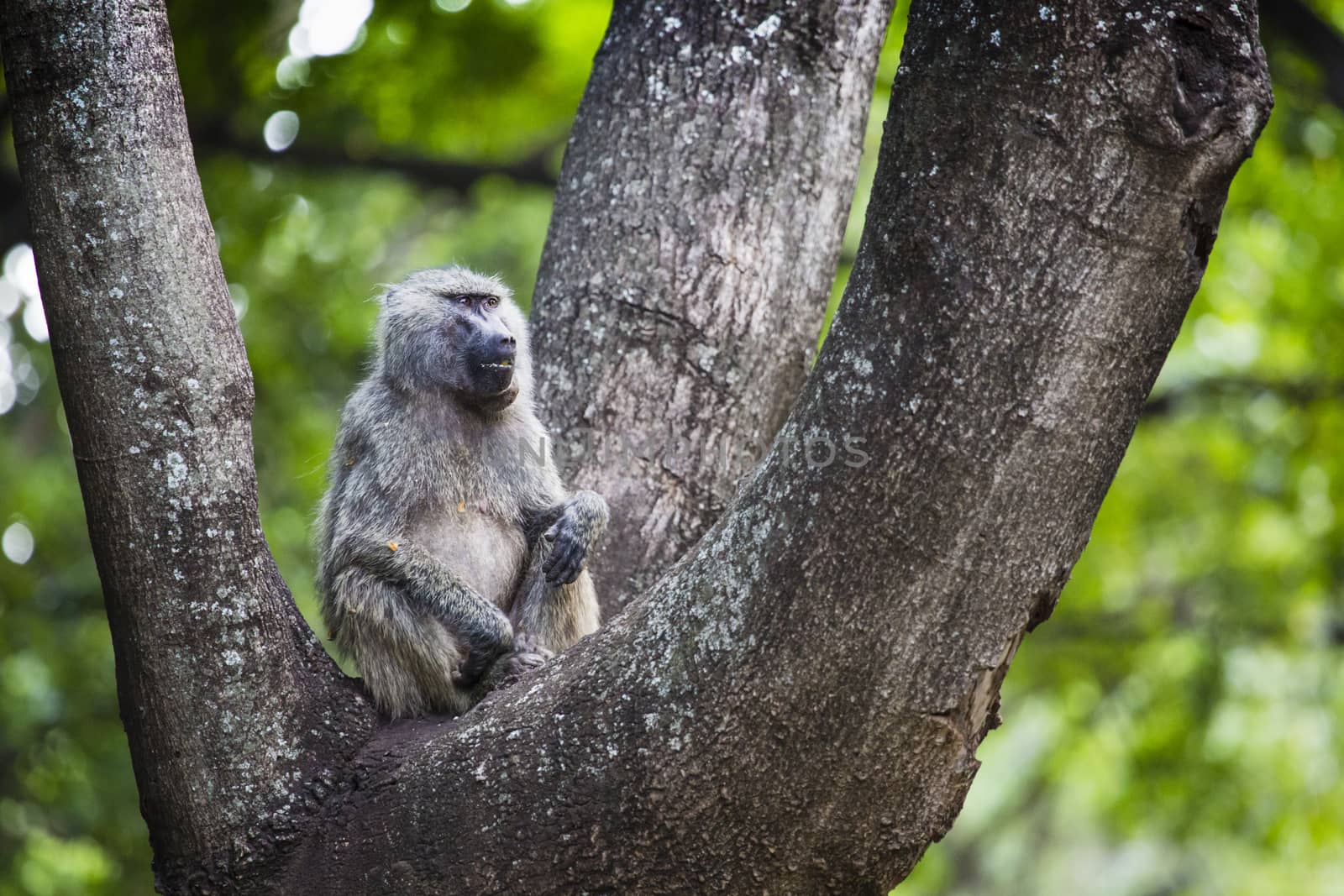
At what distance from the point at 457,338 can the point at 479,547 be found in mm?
757

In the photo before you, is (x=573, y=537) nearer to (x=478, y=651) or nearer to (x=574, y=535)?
(x=574, y=535)

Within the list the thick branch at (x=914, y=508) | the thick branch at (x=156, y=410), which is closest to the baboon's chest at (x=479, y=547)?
the thick branch at (x=156, y=410)

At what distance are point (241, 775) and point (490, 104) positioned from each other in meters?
6.61

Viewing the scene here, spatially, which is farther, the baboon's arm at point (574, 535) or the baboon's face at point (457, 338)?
the baboon's face at point (457, 338)

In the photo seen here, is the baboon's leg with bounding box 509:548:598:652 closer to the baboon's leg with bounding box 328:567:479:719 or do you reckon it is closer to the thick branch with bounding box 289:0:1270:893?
the baboon's leg with bounding box 328:567:479:719

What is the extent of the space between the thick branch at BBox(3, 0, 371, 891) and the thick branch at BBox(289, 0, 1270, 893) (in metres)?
0.45

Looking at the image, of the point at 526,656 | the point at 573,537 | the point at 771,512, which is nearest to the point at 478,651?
the point at 526,656

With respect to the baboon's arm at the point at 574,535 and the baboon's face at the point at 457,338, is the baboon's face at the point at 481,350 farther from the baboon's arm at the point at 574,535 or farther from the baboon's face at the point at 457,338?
the baboon's arm at the point at 574,535

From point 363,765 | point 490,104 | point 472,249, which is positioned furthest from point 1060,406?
point 472,249

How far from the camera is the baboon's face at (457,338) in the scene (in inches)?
169

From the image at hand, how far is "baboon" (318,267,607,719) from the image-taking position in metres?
3.89

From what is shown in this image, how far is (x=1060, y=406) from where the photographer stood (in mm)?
2441

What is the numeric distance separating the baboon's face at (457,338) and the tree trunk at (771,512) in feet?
4.63

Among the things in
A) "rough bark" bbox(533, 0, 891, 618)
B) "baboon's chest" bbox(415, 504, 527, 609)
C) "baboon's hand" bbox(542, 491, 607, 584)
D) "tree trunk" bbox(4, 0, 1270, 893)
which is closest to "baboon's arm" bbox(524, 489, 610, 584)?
"baboon's hand" bbox(542, 491, 607, 584)
